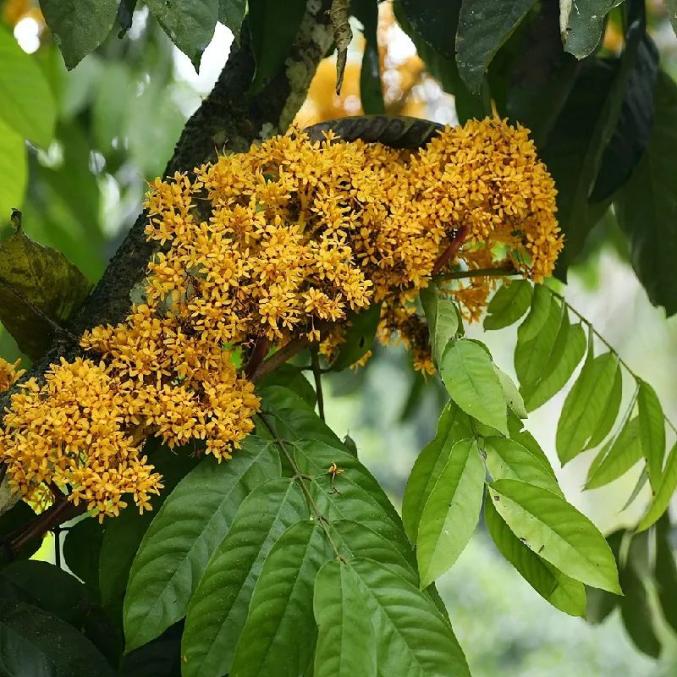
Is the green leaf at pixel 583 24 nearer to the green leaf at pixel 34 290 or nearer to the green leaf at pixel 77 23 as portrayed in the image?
the green leaf at pixel 77 23

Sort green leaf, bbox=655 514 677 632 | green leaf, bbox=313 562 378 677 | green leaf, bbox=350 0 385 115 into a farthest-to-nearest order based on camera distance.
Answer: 1. green leaf, bbox=655 514 677 632
2. green leaf, bbox=350 0 385 115
3. green leaf, bbox=313 562 378 677

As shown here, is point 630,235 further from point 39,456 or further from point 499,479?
point 39,456

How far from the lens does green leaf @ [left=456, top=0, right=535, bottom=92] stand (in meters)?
0.64

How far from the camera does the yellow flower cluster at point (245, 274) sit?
1.93 feet

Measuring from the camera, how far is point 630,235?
45.2 inches

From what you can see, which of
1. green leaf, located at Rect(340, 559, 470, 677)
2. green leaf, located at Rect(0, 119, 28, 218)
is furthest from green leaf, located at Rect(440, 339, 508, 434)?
green leaf, located at Rect(0, 119, 28, 218)

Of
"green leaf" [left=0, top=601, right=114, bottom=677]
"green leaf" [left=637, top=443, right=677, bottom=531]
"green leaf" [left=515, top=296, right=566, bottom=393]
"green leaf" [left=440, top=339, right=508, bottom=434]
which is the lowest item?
"green leaf" [left=0, top=601, right=114, bottom=677]

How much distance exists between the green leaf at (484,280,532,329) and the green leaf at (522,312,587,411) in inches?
1.6

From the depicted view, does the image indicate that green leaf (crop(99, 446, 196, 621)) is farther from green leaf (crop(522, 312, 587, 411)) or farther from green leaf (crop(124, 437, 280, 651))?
green leaf (crop(522, 312, 587, 411))

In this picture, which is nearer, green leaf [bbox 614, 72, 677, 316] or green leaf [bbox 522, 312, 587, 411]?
green leaf [bbox 522, 312, 587, 411]

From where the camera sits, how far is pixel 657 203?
1.13 m

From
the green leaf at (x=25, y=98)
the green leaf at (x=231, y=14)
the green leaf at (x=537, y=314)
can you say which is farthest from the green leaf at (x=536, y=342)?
the green leaf at (x=25, y=98)

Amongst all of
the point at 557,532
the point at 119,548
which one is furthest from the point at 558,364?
the point at 119,548

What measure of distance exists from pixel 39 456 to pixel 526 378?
0.41 m
